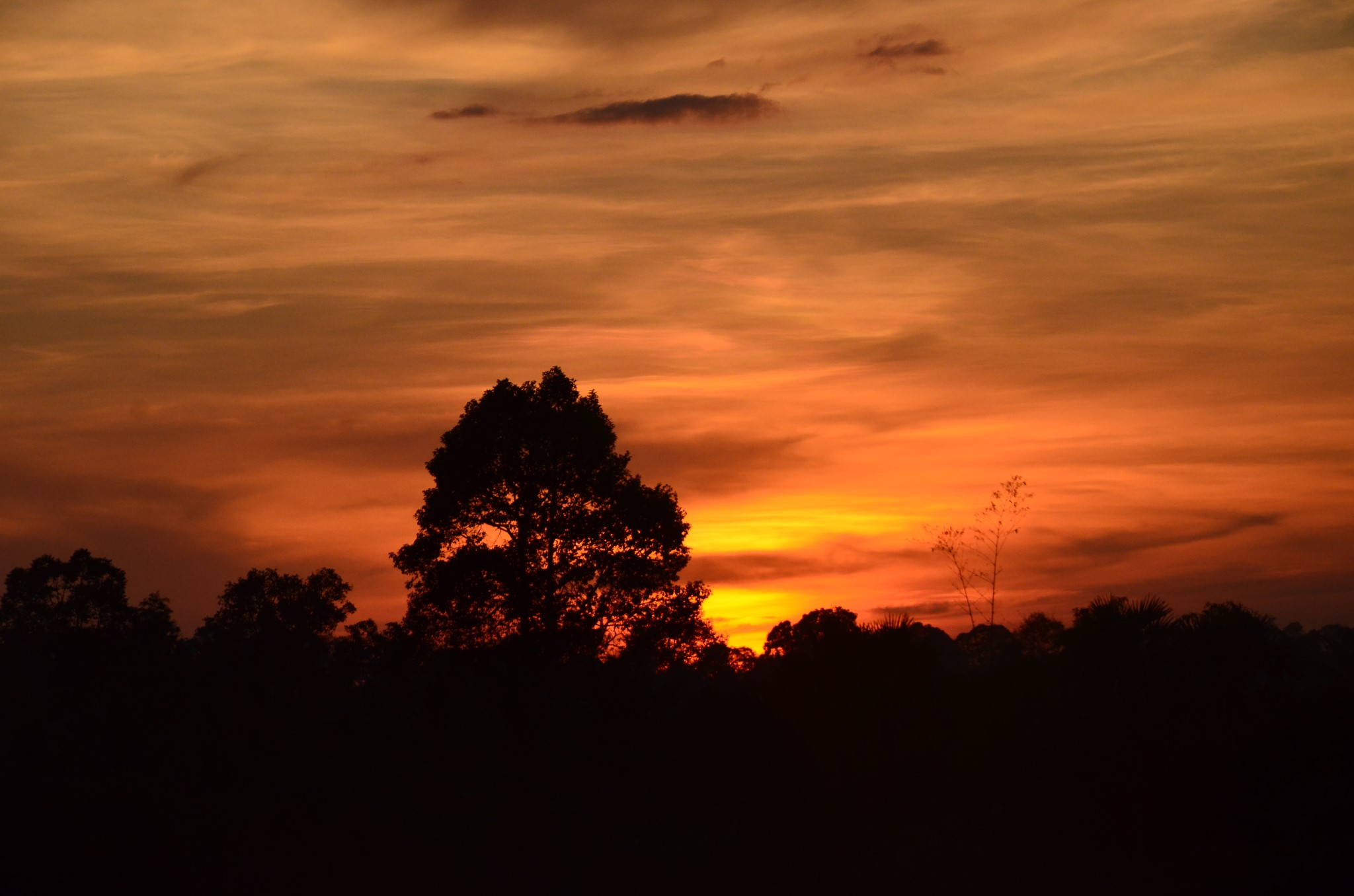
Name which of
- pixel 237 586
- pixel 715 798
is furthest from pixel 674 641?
pixel 237 586

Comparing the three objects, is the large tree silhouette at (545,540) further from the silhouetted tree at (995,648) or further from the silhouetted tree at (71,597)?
the silhouetted tree at (71,597)

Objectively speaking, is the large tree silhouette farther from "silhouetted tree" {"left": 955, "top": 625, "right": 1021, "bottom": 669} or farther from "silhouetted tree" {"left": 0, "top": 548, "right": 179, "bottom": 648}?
"silhouetted tree" {"left": 0, "top": 548, "right": 179, "bottom": 648}

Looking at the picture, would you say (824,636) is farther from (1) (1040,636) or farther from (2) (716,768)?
(1) (1040,636)

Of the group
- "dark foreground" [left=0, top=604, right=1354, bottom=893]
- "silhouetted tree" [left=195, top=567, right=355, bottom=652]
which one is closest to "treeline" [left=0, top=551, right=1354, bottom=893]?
"dark foreground" [left=0, top=604, right=1354, bottom=893]

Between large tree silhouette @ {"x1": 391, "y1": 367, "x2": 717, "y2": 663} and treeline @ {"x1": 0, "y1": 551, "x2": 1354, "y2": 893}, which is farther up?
large tree silhouette @ {"x1": 391, "y1": 367, "x2": 717, "y2": 663}

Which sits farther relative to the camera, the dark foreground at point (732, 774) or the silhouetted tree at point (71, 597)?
the silhouetted tree at point (71, 597)

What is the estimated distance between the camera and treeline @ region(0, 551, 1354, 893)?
98.5 feet

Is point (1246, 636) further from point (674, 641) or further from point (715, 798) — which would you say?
point (674, 641)

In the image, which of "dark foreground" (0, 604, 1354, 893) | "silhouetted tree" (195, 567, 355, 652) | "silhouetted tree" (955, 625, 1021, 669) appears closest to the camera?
"dark foreground" (0, 604, 1354, 893)

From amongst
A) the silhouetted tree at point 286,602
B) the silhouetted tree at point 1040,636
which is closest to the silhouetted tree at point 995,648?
the silhouetted tree at point 1040,636

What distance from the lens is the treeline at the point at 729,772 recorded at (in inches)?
1182

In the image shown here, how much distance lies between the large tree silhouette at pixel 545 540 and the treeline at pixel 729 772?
551 cm

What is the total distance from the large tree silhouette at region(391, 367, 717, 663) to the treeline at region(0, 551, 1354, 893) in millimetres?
5511

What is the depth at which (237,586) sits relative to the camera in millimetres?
72438
